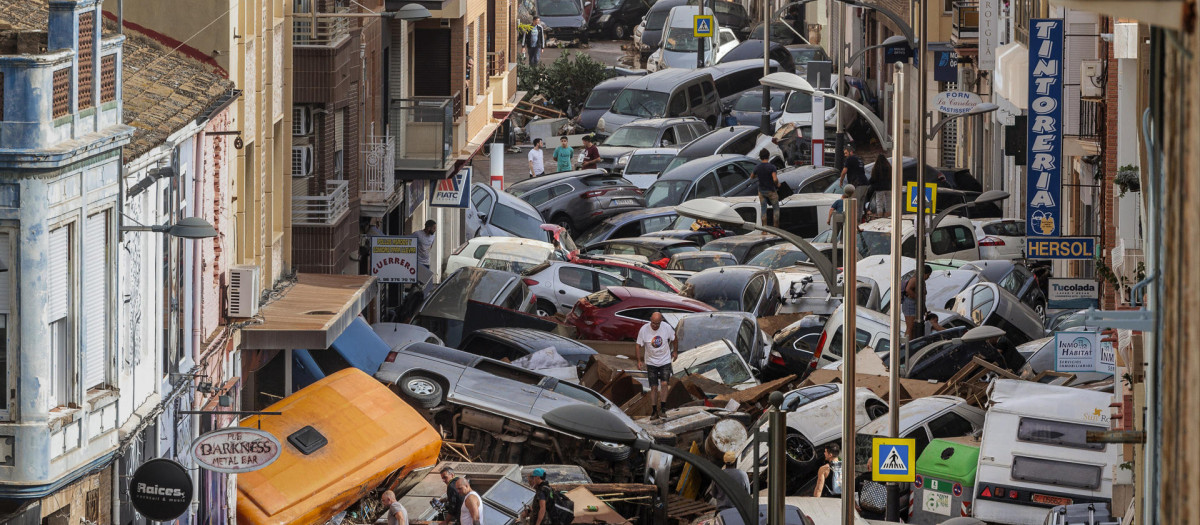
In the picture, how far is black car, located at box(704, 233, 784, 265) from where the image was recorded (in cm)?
3384

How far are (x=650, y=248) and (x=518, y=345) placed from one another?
8.76m

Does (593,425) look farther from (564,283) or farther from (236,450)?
(564,283)

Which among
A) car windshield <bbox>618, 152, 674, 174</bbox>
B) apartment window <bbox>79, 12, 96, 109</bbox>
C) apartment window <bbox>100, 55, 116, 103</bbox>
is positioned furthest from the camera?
car windshield <bbox>618, 152, 674, 174</bbox>

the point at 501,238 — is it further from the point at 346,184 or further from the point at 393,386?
the point at 393,386

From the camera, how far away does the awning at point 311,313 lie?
20312mm

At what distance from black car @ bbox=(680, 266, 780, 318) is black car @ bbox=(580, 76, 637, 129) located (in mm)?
23284

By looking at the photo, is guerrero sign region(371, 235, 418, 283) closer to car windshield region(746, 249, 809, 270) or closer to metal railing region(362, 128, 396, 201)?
metal railing region(362, 128, 396, 201)

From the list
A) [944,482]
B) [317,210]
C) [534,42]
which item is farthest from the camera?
[534,42]

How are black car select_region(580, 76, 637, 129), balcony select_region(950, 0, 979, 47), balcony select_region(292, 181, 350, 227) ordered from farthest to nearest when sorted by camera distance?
black car select_region(580, 76, 637, 129) → balcony select_region(950, 0, 979, 47) → balcony select_region(292, 181, 350, 227)

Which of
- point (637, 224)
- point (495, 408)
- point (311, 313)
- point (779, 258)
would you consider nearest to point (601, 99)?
point (637, 224)

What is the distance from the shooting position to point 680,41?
63062 millimetres

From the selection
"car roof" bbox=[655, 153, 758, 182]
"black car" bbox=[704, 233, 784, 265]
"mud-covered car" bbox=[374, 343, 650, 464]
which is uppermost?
"car roof" bbox=[655, 153, 758, 182]

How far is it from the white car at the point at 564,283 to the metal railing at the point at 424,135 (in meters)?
2.62

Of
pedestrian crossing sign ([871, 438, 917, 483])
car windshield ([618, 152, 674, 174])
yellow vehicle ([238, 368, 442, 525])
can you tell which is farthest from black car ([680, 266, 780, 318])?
car windshield ([618, 152, 674, 174])
